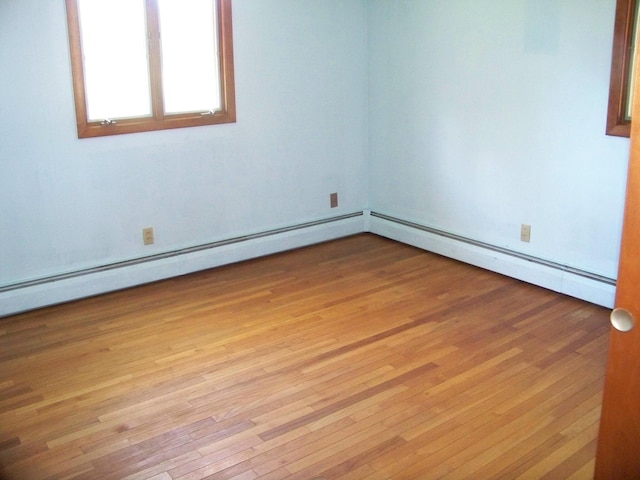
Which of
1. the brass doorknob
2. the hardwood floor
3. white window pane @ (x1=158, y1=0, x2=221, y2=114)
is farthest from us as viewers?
white window pane @ (x1=158, y1=0, x2=221, y2=114)

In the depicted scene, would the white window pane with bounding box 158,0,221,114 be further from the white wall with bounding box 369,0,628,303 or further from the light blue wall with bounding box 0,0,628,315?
the white wall with bounding box 369,0,628,303

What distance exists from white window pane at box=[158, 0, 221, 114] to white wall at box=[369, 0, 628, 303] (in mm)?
1222

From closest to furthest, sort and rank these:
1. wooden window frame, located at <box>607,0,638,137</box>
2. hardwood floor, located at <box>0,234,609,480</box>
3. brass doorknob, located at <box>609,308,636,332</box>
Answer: brass doorknob, located at <box>609,308,636,332</box>
hardwood floor, located at <box>0,234,609,480</box>
wooden window frame, located at <box>607,0,638,137</box>

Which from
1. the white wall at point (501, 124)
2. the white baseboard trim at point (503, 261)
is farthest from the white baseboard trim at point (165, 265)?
the white wall at point (501, 124)

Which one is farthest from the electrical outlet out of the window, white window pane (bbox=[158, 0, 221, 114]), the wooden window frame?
the wooden window frame

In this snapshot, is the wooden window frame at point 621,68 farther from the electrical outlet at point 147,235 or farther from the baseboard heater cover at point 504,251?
the electrical outlet at point 147,235

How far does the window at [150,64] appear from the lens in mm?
3871

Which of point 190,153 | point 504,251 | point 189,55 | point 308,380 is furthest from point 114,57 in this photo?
Answer: point 504,251

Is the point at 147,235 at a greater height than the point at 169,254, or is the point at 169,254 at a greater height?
the point at 147,235

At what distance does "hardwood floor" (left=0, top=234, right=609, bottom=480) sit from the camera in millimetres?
2572

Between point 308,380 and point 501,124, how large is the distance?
2028 millimetres

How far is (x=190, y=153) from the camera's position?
14.2ft

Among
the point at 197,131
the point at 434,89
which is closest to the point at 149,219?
the point at 197,131

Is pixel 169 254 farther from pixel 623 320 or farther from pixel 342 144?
pixel 623 320
